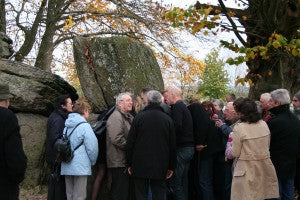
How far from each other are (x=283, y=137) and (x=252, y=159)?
0.75 meters

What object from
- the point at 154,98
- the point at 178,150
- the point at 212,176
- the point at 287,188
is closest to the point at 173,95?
the point at 154,98

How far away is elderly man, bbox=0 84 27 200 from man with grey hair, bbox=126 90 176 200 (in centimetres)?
173

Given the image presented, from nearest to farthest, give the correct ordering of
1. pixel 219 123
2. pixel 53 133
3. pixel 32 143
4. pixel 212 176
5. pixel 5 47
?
1. pixel 53 133
2. pixel 219 123
3. pixel 212 176
4. pixel 32 143
5. pixel 5 47

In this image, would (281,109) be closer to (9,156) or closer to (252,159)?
(252,159)

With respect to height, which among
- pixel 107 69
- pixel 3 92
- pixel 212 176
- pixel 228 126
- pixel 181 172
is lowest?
pixel 212 176

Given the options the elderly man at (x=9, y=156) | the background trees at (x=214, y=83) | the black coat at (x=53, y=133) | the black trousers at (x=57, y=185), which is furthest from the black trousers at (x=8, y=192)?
the background trees at (x=214, y=83)

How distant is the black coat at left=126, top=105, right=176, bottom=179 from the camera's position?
18.6ft

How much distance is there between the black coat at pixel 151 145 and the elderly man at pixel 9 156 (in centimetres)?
173

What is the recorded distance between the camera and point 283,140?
5676mm

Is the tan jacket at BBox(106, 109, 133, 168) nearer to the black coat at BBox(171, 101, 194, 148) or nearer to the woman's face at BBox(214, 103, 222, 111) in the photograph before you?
the black coat at BBox(171, 101, 194, 148)

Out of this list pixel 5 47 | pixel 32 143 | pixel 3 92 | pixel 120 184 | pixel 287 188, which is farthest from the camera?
Result: pixel 5 47

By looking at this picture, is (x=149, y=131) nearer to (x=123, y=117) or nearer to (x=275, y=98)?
(x=123, y=117)

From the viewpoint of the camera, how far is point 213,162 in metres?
6.87

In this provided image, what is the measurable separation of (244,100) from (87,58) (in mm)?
3733
